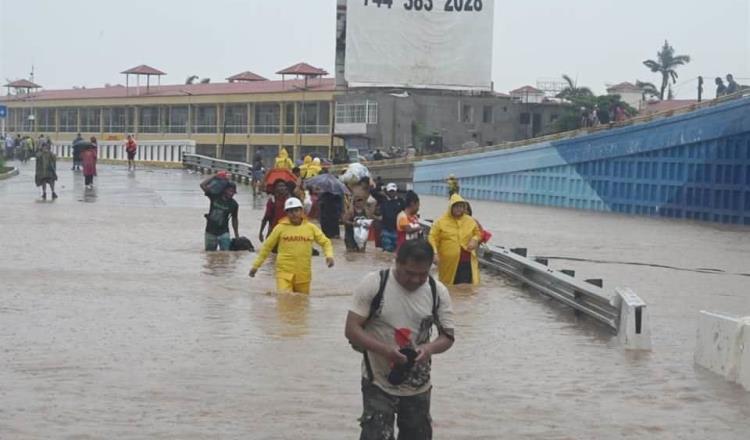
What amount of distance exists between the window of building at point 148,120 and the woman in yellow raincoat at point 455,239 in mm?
73708

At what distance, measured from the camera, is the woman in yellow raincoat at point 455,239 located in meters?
16.0

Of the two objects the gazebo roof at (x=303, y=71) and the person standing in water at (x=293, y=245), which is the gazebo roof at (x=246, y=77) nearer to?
the gazebo roof at (x=303, y=71)

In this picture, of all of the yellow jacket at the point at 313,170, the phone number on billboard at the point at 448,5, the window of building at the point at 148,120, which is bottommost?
the yellow jacket at the point at 313,170

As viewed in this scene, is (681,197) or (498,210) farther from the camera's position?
(498,210)

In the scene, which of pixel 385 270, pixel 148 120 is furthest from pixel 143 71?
pixel 385 270

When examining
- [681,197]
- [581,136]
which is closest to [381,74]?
[581,136]

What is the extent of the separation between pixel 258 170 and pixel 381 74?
13146mm

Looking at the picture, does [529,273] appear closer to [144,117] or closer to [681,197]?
[681,197]

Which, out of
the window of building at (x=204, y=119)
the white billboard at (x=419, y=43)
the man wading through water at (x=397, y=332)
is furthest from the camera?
the window of building at (x=204, y=119)

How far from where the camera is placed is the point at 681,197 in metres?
40.2

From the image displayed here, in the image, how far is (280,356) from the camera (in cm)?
1134

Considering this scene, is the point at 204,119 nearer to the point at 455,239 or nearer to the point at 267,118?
the point at 267,118

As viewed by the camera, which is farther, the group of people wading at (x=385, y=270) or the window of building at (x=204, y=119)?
the window of building at (x=204, y=119)

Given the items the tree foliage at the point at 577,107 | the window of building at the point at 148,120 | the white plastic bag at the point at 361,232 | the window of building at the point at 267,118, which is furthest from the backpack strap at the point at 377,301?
the window of building at the point at 148,120
